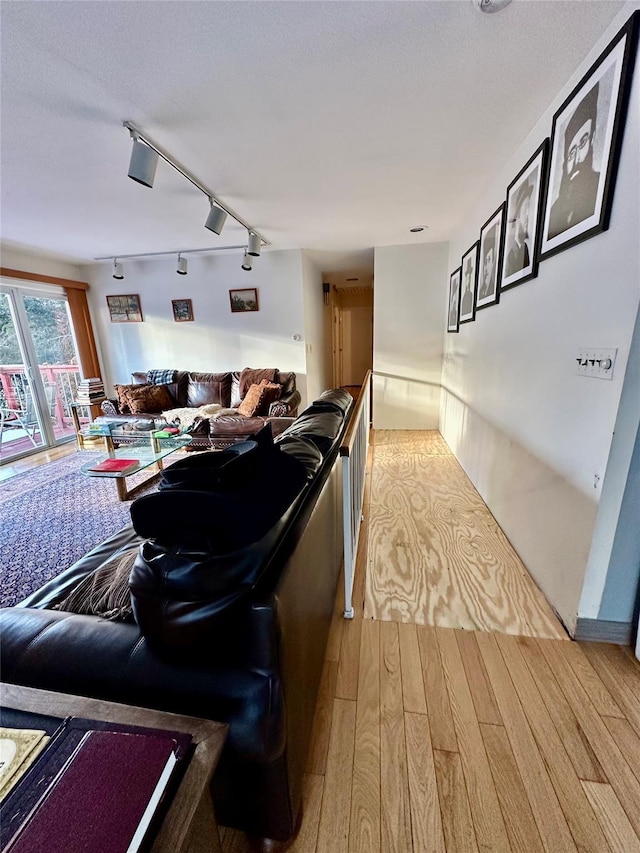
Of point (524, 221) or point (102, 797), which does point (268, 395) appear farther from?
point (102, 797)

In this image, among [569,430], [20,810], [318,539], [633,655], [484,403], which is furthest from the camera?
[484,403]

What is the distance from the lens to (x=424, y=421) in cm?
442

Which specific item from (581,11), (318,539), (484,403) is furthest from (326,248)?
(318,539)

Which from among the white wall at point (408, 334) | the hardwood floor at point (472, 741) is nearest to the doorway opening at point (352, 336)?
the white wall at point (408, 334)

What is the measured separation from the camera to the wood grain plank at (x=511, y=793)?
828 millimetres

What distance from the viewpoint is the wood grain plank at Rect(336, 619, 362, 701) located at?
1.20m

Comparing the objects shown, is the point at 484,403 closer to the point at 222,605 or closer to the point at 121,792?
the point at 222,605

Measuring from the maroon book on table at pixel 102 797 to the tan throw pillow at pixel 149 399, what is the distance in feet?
13.4

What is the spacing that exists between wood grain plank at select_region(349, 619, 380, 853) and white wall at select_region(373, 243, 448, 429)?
3.38 m

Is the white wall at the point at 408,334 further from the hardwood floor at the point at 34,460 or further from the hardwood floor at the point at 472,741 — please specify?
the hardwood floor at the point at 34,460

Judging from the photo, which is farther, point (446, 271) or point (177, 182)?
point (446, 271)

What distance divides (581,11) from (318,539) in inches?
81.6

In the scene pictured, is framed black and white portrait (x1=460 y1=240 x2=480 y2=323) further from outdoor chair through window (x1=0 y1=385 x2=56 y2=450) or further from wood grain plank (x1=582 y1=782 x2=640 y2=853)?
outdoor chair through window (x1=0 y1=385 x2=56 y2=450)

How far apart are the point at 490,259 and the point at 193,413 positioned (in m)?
3.37
